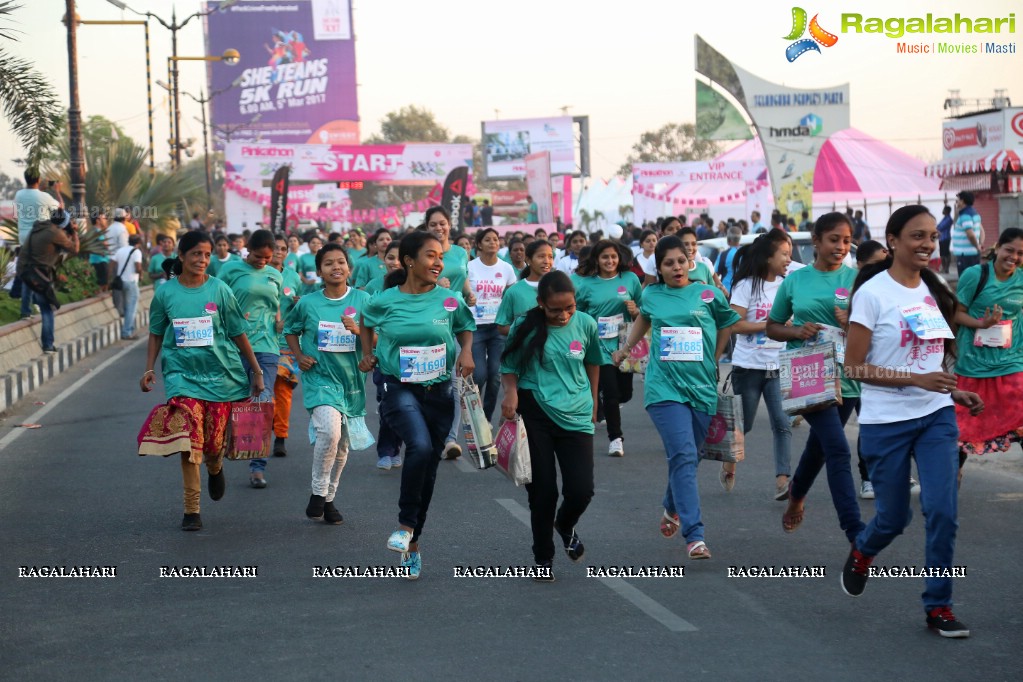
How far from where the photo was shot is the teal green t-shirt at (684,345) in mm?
7559

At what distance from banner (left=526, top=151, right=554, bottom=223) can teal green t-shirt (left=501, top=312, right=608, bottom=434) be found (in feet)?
116

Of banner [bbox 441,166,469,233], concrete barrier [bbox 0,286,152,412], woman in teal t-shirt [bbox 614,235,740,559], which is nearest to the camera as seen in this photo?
woman in teal t-shirt [bbox 614,235,740,559]

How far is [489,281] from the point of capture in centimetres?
1286

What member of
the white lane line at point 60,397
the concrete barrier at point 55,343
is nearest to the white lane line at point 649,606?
the white lane line at point 60,397

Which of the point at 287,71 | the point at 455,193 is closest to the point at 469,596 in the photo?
the point at 455,193

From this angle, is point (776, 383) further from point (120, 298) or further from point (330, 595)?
point (120, 298)

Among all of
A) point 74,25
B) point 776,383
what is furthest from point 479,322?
point 74,25

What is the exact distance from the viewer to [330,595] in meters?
6.73

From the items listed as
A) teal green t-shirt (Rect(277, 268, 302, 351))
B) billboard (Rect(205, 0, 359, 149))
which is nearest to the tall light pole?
teal green t-shirt (Rect(277, 268, 302, 351))

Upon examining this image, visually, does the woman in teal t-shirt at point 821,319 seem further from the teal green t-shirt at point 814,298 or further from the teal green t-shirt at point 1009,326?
the teal green t-shirt at point 1009,326

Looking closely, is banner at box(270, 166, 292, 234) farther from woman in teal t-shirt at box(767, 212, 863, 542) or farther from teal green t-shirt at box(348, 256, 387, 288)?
woman in teal t-shirt at box(767, 212, 863, 542)

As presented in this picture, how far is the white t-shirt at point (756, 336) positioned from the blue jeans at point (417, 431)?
2298mm

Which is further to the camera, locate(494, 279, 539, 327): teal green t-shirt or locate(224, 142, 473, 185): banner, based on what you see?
locate(224, 142, 473, 185): banner

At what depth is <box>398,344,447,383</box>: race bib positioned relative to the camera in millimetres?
7270
